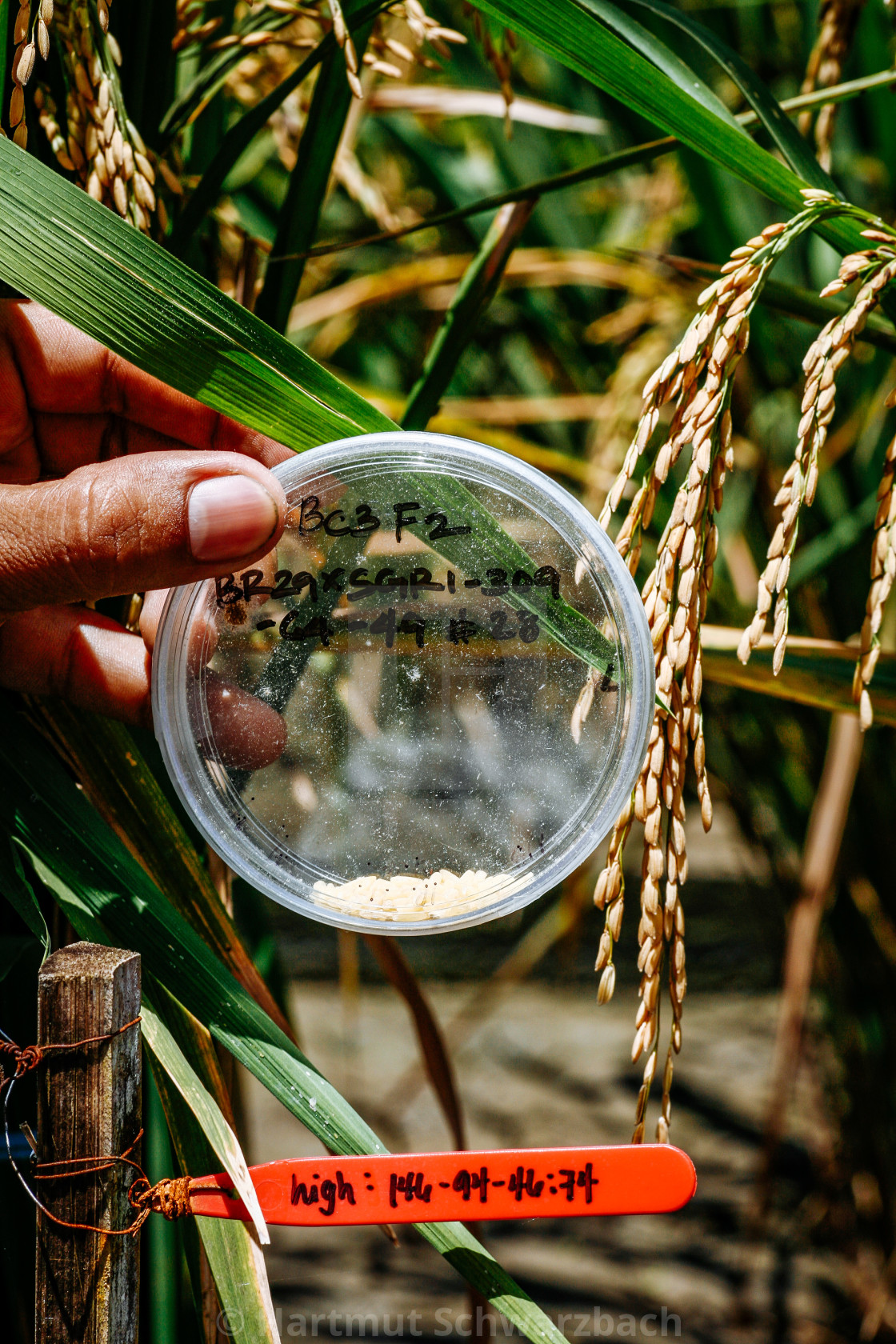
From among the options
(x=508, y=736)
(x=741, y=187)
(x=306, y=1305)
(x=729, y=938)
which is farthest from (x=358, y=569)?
(x=729, y=938)

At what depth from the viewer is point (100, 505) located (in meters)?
0.47

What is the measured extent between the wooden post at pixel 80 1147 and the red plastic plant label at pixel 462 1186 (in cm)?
5

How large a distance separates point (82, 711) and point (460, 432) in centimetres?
74

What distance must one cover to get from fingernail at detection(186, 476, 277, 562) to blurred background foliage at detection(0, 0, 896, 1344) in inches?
7.2

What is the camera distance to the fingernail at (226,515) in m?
0.46

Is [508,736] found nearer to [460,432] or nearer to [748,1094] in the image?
[460,432]

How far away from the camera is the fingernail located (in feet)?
1.52

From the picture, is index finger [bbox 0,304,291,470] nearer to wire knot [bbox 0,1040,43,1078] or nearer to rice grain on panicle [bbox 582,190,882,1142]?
rice grain on panicle [bbox 582,190,882,1142]

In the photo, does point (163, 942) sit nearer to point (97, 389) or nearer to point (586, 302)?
A: point (97, 389)

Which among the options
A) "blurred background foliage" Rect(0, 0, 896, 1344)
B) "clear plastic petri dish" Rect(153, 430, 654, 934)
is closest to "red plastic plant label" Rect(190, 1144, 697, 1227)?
"clear plastic petri dish" Rect(153, 430, 654, 934)

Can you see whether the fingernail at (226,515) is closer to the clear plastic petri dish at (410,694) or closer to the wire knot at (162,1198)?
the clear plastic petri dish at (410,694)

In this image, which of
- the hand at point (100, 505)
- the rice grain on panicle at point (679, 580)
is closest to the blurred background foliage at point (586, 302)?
the hand at point (100, 505)

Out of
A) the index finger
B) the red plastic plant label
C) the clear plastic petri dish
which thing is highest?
the index finger

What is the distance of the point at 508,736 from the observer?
1.85 feet
